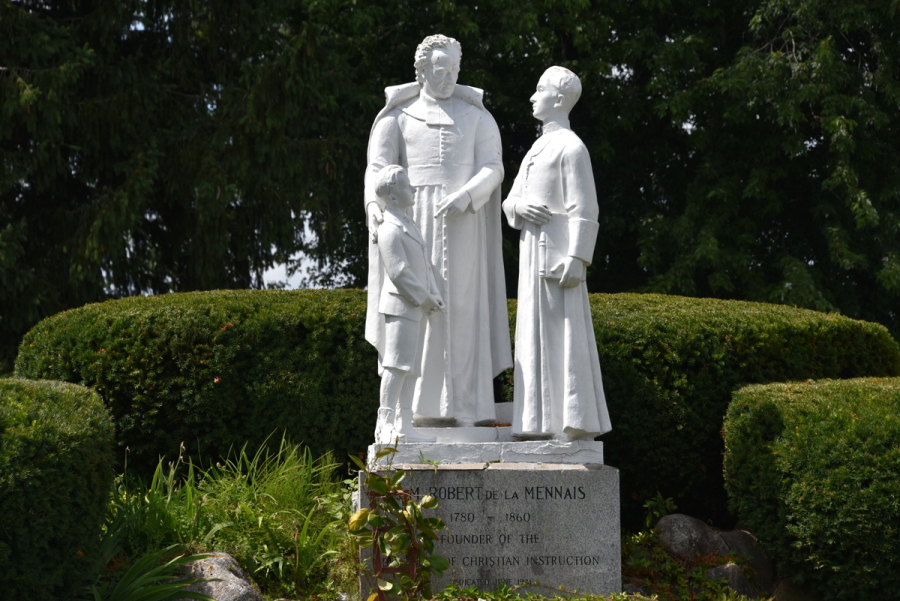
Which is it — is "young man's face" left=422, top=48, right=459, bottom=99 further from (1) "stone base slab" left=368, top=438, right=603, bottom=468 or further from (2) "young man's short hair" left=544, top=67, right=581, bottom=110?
(1) "stone base slab" left=368, top=438, right=603, bottom=468

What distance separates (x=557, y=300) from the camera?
229 inches

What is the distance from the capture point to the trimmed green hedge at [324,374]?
Result: 740cm

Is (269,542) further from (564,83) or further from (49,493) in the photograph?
(564,83)

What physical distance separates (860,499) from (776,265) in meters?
6.59

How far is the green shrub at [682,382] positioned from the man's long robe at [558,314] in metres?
1.71

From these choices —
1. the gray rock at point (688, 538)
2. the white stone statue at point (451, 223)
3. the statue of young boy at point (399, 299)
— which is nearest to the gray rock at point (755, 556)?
the gray rock at point (688, 538)

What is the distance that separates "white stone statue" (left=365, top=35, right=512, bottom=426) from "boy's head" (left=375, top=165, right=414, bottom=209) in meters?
0.23

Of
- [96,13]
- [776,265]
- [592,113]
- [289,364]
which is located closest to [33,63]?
[96,13]

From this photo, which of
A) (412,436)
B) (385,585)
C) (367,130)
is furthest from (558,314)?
(367,130)

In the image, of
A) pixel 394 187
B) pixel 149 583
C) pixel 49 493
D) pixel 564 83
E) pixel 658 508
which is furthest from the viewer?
pixel 658 508

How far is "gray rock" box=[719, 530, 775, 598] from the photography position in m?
6.52

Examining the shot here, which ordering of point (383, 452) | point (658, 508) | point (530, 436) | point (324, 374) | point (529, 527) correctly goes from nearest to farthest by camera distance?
point (383, 452), point (529, 527), point (530, 436), point (658, 508), point (324, 374)

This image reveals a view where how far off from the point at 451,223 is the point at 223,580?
2.35 metres

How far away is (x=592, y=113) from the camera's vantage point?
13.1 m
